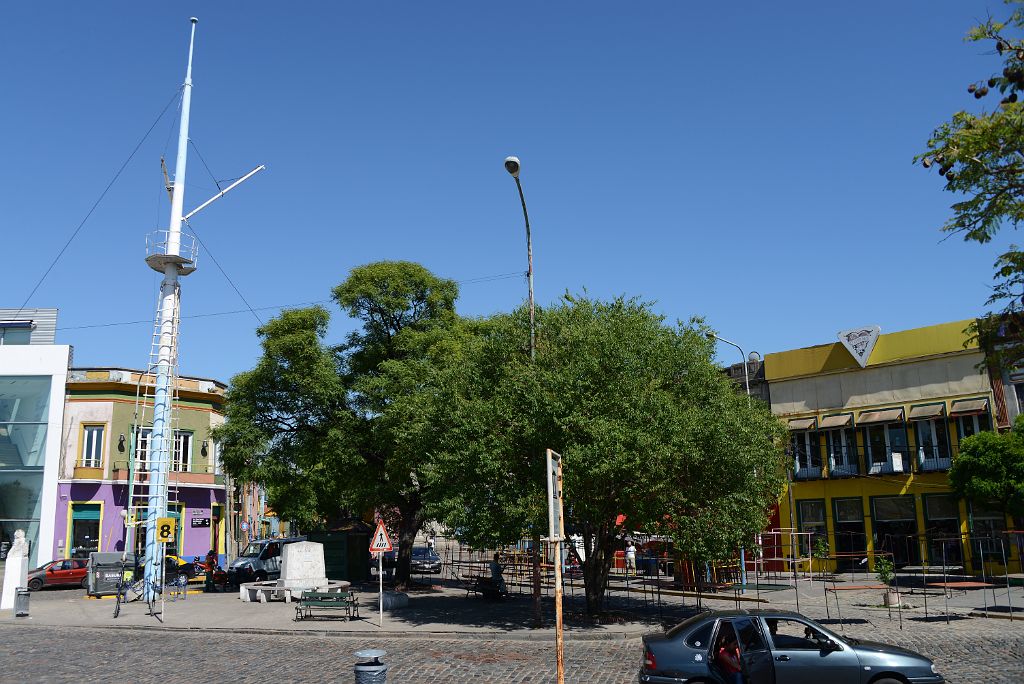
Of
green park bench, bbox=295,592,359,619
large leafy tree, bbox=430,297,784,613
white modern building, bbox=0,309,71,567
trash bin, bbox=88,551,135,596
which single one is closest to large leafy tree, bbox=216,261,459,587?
trash bin, bbox=88,551,135,596

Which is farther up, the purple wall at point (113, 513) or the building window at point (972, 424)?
the building window at point (972, 424)

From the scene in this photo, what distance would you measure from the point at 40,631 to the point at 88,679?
8786mm

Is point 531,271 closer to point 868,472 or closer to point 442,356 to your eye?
point 442,356

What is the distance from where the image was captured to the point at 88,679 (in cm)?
1436

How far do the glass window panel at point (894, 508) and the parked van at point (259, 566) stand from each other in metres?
26.2

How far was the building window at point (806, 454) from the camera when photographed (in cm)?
3988

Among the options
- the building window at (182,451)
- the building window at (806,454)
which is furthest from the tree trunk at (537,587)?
the building window at (182,451)

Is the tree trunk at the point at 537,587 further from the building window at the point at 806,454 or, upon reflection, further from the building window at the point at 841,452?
the building window at the point at 841,452

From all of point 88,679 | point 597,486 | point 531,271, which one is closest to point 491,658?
point 597,486

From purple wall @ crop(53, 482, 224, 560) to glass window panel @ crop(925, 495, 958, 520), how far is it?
37.8 m

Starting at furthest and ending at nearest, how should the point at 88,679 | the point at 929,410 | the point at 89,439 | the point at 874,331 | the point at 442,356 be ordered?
the point at 89,439 < the point at 874,331 < the point at 929,410 < the point at 442,356 < the point at 88,679

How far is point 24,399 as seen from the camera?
41344 millimetres

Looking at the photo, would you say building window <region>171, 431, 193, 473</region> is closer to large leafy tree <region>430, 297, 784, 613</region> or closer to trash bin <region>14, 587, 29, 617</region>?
trash bin <region>14, 587, 29, 617</region>

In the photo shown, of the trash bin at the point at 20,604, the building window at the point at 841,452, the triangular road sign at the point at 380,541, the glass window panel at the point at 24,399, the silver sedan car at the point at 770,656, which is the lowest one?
the trash bin at the point at 20,604
